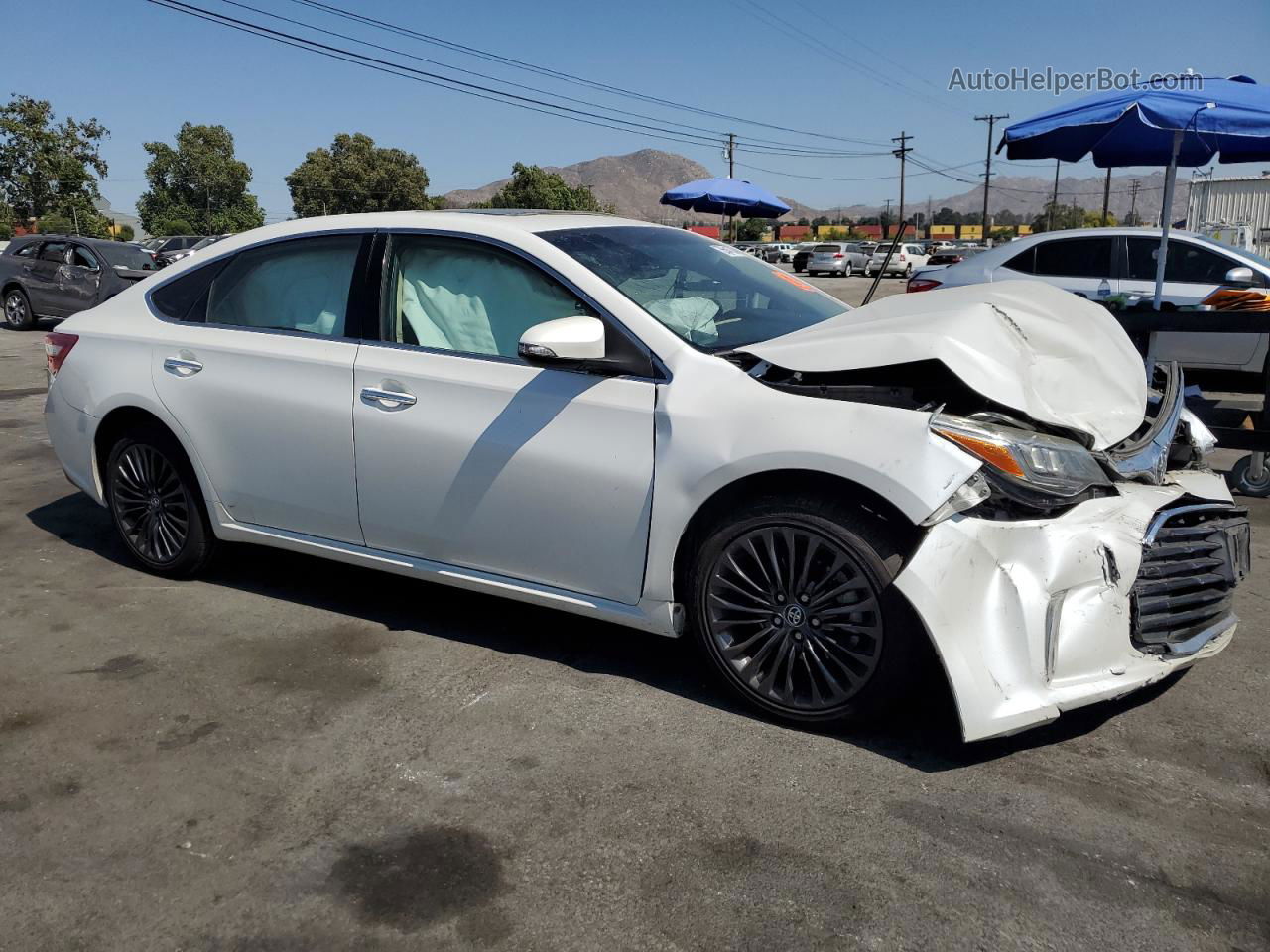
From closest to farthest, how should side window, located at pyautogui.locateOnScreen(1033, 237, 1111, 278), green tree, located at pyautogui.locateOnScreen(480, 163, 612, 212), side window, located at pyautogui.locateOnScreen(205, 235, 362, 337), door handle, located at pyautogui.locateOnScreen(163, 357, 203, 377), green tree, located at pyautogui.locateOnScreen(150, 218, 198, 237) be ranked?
side window, located at pyautogui.locateOnScreen(205, 235, 362, 337) → door handle, located at pyautogui.locateOnScreen(163, 357, 203, 377) → side window, located at pyautogui.locateOnScreen(1033, 237, 1111, 278) → green tree, located at pyautogui.locateOnScreen(150, 218, 198, 237) → green tree, located at pyautogui.locateOnScreen(480, 163, 612, 212)

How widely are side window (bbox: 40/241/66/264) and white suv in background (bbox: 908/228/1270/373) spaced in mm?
14024

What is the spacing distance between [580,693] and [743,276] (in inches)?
71.9

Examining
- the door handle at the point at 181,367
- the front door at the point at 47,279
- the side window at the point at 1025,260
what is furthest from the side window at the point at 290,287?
the front door at the point at 47,279

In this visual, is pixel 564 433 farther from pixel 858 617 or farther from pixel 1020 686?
pixel 1020 686

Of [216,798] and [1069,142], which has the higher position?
[1069,142]

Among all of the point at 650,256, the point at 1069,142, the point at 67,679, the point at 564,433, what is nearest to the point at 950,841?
the point at 564,433

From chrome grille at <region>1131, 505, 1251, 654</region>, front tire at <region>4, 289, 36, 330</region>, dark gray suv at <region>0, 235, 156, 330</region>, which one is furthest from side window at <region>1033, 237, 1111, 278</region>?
front tire at <region>4, 289, 36, 330</region>

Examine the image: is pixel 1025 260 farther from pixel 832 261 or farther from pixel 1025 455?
pixel 832 261

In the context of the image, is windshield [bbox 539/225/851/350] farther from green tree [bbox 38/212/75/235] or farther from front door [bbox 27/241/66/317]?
green tree [bbox 38/212/75/235]

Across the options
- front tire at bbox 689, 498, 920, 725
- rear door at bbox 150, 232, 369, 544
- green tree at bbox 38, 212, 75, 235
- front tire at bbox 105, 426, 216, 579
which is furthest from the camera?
green tree at bbox 38, 212, 75, 235

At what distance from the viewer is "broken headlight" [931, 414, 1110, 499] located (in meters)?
2.96

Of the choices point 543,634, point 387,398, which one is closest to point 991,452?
point 543,634

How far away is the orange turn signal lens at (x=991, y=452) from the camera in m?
2.96

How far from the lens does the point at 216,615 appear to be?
4.44 metres
